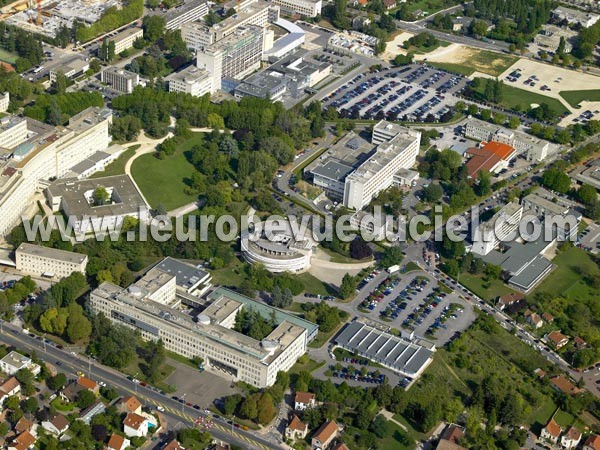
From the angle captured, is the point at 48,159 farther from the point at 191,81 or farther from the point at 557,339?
the point at 557,339

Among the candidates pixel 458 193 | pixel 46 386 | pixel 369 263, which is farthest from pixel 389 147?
pixel 46 386

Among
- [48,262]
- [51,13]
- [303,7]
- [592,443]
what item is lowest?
[303,7]

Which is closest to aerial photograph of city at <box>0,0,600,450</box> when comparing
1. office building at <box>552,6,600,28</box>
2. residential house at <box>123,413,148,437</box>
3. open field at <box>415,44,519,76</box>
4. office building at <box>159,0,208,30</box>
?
office building at <box>159,0,208,30</box>

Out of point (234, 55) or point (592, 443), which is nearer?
point (592, 443)

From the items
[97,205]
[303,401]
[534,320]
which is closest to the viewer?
[303,401]

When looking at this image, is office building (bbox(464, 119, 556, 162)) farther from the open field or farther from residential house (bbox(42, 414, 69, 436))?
residential house (bbox(42, 414, 69, 436))

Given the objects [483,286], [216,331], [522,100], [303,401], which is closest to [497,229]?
[483,286]

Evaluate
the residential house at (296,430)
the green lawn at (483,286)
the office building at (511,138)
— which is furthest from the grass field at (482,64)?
the residential house at (296,430)
